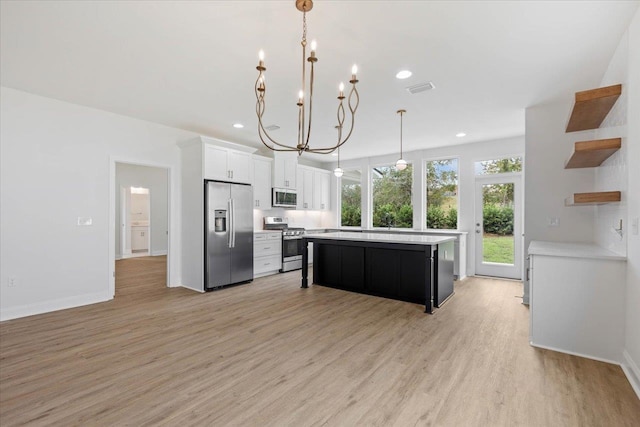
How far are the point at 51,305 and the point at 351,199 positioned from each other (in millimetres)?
6344

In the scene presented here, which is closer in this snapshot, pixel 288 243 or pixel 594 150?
pixel 594 150

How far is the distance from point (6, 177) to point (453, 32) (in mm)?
5068

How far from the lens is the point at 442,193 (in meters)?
6.65

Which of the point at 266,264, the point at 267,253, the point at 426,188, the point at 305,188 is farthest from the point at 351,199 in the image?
the point at 266,264

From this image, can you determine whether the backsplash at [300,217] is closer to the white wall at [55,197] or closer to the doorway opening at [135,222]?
the white wall at [55,197]

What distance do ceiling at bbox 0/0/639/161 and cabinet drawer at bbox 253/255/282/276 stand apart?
293cm

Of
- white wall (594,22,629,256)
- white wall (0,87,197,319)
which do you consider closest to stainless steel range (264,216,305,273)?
white wall (0,87,197,319)

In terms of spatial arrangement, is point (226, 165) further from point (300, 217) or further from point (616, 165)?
point (616, 165)

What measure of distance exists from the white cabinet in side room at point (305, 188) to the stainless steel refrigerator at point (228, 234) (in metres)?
1.83

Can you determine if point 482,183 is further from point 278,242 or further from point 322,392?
point 322,392

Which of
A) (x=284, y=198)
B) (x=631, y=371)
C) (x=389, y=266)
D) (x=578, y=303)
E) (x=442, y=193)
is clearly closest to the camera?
(x=631, y=371)

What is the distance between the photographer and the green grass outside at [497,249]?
578 centimetres

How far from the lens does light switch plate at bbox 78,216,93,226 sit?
4.17 meters

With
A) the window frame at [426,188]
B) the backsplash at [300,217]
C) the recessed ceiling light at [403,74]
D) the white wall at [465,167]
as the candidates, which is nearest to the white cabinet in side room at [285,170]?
the backsplash at [300,217]
